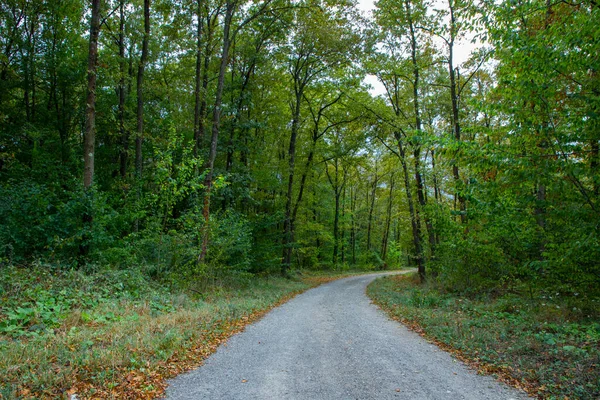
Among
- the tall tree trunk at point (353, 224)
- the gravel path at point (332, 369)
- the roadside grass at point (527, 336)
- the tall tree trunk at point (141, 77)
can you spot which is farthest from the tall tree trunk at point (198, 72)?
the tall tree trunk at point (353, 224)

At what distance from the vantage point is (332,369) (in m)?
4.84

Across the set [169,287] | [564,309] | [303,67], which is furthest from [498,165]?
[303,67]

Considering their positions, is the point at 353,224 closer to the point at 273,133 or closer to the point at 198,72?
the point at 273,133

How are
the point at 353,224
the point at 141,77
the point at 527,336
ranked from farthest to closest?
the point at 353,224
the point at 141,77
the point at 527,336

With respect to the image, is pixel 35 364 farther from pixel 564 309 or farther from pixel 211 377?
pixel 564 309

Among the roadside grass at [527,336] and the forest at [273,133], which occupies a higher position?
the forest at [273,133]

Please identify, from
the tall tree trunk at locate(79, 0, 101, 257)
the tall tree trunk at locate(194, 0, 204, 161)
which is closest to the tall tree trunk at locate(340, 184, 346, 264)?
the tall tree trunk at locate(194, 0, 204, 161)

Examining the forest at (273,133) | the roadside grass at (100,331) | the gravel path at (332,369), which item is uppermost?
the forest at (273,133)

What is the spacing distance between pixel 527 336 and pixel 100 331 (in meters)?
7.62

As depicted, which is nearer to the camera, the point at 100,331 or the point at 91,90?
the point at 100,331

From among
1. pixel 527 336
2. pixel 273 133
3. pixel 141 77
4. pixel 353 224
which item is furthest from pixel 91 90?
pixel 353 224

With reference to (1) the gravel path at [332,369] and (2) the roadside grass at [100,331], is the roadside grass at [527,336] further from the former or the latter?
(2) the roadside grass at [100,331]

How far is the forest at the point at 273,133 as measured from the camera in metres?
5.76

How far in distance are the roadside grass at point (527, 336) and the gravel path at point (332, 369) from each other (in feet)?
1.40
